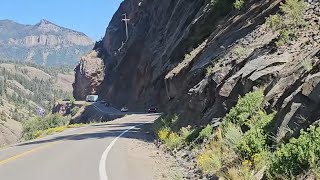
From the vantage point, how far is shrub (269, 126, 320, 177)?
21.0ft

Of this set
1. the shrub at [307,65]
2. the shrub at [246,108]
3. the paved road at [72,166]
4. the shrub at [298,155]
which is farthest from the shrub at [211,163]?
the shrub at [298,155]

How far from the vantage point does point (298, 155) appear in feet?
21.5

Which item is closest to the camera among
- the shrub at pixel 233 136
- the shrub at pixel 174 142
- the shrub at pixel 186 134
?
the shrub at pixel 233 136

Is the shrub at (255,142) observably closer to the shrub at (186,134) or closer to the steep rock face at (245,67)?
the steep rock face at (245,67)

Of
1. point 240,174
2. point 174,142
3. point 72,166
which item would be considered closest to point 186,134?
point 174,142

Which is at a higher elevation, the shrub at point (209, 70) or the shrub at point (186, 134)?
the shrub at point (209, 70)

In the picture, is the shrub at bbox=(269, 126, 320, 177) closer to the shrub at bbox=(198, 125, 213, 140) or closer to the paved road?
the paved road

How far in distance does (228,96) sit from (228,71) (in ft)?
8.00

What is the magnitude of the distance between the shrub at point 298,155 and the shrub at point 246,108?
158 inches

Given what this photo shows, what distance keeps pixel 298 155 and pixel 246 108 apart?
4.84m

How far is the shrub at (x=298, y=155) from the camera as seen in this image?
6.39m

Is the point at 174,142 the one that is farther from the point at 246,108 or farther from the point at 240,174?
the point at 240,174

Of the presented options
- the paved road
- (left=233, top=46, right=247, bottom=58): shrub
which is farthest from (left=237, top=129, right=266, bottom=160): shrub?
(left=233, top=46, right=247, bottom=58): shrub

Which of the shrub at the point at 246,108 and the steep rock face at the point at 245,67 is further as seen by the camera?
the shrub at the point at 246,108
